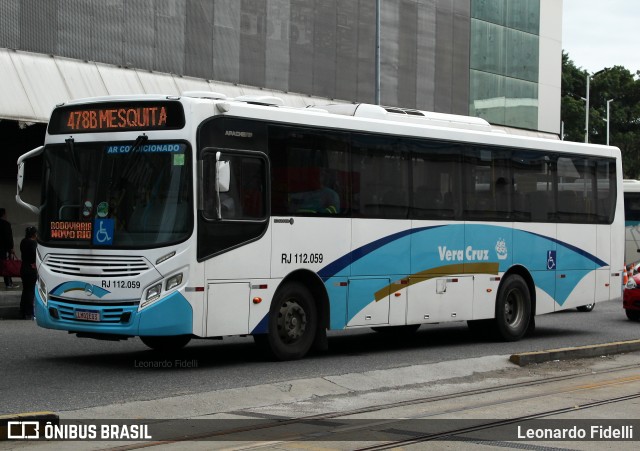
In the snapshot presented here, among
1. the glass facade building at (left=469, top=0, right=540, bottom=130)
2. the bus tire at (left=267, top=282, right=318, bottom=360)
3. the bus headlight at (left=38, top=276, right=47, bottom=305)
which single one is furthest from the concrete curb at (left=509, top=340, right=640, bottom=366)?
the glass facade building at (left=469, top=0, right=540, bottom=130)

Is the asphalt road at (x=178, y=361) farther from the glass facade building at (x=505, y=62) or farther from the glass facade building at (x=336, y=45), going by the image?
the glass facade building at (x=505, y=62)

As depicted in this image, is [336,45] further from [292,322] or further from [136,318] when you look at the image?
[136,318]

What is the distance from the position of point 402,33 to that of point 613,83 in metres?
50.7

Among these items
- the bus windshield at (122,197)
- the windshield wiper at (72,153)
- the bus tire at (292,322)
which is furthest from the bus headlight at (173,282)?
the windshield wiper at (72,153)

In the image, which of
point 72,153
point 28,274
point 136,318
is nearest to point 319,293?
point 136,318

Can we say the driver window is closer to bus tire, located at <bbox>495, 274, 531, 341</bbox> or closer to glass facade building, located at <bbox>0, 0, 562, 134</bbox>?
bus tire, located at <bbox>495, 274, 531, 341</bbox>

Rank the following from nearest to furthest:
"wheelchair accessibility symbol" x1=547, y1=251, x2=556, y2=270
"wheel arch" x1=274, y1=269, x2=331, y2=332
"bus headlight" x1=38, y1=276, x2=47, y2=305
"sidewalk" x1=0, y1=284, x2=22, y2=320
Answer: "bus headlight" x1=38, y1=276, x2=47, y2=305 < "wheel arch" x1=274, y1=269, x2=331, y2=332 < "wheelchair accessibility symbol" x1=547, y1=251, x2=556, y2=270 < "sidewalk" x1=0, y1=284, x2=22, y2=320

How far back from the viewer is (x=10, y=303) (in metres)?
22.7

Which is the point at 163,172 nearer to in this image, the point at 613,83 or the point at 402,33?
the point at 402,33

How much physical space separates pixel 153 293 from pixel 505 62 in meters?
36.6

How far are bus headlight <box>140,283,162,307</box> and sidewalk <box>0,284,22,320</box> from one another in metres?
9.62

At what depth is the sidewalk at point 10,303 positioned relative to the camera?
21.9m

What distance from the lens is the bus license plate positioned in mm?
13117

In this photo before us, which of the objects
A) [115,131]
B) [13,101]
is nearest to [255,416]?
[115,131]
